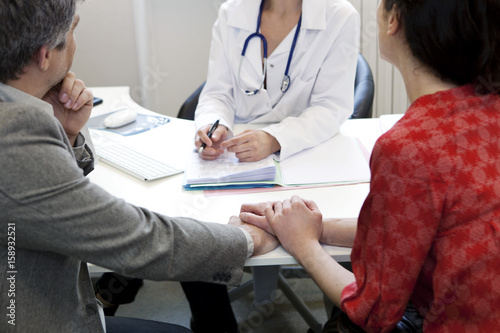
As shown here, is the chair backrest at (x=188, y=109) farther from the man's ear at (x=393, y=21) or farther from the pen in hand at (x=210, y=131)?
the man's ear at (x=393, y=21)

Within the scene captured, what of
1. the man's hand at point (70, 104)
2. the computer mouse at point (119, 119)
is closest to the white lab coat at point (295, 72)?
the computer mouse at point (119, 119)

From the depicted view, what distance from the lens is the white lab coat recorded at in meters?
1.77

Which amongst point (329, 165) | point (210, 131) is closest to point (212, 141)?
point (210, 131)

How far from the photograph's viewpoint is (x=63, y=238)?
844 millimetres

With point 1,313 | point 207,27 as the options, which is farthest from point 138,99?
point 1,313

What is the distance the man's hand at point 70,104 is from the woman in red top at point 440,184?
29.3 inches

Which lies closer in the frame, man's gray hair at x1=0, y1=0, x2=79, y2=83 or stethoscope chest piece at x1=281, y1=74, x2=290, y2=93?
man's gray hair at x1=0, y1=0, x2=79, y2=83

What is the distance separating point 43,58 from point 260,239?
54 cm

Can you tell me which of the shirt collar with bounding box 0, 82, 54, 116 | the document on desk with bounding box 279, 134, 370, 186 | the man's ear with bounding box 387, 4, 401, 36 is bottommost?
the document on desk with bounding box 279, 134, 370, 186

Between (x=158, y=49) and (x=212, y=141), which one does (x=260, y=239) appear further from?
(x=158, y=49)

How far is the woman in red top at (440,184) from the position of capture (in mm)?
850

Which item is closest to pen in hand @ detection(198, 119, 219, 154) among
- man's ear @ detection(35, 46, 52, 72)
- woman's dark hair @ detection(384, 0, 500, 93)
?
man's ear @ detection(35, 46, 52, 72)

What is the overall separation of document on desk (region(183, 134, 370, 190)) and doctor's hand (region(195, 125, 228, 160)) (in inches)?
0.9

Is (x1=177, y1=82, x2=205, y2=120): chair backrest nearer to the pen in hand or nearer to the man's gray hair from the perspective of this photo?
the pen in hand
